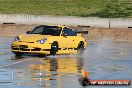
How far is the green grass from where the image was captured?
49344 millimetres

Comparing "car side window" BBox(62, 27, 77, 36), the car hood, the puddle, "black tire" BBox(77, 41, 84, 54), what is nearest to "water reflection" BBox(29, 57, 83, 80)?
the puddle

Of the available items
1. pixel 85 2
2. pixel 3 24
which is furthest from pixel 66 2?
pixel 3 24

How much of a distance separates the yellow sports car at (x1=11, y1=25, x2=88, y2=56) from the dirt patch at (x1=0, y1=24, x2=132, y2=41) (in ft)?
38.8

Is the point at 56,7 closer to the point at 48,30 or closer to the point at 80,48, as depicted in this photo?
the point at 80,48

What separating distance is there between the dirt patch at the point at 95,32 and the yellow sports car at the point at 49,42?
1181cm

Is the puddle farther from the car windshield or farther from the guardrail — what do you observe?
the guardrail

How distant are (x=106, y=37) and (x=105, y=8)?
906cm

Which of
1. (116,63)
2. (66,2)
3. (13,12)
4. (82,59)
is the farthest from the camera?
(66,2)

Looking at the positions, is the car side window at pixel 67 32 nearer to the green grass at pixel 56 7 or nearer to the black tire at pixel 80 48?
the black tire at pixel 80 48

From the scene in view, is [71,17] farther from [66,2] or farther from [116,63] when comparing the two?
[116,63]

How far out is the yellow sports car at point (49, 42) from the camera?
1055 inches

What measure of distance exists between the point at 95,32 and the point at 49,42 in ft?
53.3

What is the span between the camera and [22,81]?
17.9m

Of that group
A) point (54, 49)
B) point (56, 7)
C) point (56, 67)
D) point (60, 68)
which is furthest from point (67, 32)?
point (56, 7)
